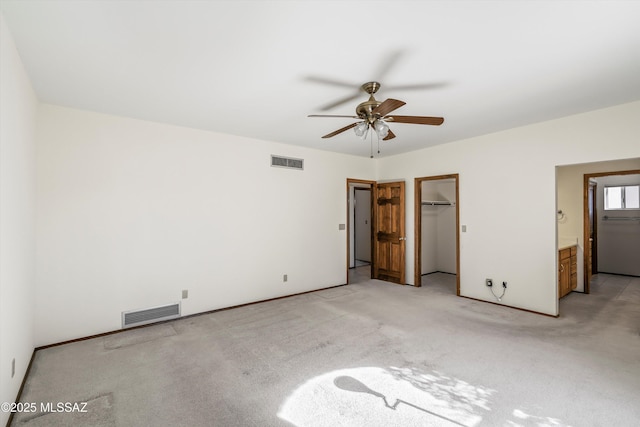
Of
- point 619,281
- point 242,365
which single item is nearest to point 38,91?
point 242,365

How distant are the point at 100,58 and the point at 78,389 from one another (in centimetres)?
259

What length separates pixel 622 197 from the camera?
237 inches

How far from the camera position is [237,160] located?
4355 mm

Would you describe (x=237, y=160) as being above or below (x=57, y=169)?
above

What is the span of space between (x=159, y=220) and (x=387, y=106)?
3.08 m

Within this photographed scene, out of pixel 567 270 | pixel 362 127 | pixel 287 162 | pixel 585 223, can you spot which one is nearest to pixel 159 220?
pixel 287 162

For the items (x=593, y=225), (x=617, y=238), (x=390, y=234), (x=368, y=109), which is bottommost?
(x=617, y=238)

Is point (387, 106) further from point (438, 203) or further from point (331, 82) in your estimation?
point (438, 203)

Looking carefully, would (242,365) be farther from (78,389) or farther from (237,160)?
(237,160)

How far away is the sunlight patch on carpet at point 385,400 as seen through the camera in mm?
1950

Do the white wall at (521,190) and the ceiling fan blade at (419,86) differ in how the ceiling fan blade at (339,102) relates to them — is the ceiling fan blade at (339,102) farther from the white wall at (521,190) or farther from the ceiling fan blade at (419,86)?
the white wall at (521,190)

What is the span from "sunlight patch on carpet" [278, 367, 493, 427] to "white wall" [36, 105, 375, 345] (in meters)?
2.39

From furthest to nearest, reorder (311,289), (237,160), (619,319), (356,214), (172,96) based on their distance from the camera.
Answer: (356,214) → (311,289) → (237,160) → (619,319) → (172,96)

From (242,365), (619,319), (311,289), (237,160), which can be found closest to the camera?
(242,365)
